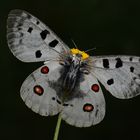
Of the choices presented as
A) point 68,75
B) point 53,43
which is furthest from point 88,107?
point 53,43

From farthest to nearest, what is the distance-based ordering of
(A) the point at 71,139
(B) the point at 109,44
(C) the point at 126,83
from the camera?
(B) the point at 109,44 < (A) the point at 71,139 < (C) the point at 126,83

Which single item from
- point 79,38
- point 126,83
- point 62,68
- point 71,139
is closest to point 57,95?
point 62,68

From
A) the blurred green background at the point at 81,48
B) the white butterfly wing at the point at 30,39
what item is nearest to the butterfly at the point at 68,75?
the white butterfly wing at the point at 30,39

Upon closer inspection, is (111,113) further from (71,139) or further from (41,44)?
(41,44)

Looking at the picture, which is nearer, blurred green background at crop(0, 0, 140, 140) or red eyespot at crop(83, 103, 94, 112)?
red eyespot at crop(83, 103, 94, 112)

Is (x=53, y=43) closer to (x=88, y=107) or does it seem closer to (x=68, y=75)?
(x=68, y=75)

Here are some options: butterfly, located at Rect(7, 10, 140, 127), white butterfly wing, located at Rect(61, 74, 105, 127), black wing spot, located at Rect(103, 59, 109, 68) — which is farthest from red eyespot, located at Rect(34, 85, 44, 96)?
black wing spot, located at Rect(103, 59, 109, 68)

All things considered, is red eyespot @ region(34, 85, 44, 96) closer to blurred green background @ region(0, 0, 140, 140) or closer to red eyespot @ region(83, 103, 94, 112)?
red eyespot @ region(83, 103, 94, 112)
